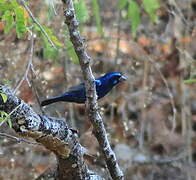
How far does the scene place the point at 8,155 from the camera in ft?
17.7

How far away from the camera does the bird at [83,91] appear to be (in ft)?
13.1

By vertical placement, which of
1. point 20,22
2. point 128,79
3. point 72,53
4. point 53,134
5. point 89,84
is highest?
point 128,79

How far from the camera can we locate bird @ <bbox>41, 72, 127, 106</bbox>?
3980 mm

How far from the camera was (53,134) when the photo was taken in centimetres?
332

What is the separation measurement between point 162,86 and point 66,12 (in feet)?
19.7

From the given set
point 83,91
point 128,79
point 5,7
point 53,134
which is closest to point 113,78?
point 83,91

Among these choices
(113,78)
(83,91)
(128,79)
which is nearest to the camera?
(83,91)

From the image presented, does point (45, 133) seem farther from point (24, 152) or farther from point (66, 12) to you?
point (24, 152)

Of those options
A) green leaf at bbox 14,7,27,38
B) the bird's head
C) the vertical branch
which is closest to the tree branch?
the vertical branch

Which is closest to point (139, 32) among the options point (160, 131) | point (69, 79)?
point (160, 131)

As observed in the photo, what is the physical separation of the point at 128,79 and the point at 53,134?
3493mm

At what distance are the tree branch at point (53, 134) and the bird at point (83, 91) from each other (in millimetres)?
503

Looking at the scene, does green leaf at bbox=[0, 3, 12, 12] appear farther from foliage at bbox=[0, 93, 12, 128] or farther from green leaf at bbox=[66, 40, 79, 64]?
green leaf at bbox=[66, 40, 79, 64]

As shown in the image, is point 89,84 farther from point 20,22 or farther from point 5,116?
point 20,22
